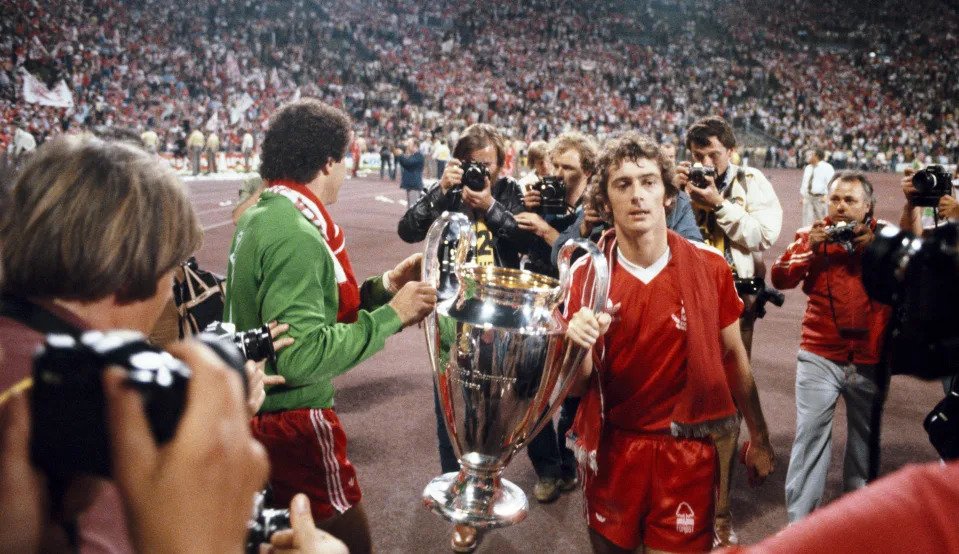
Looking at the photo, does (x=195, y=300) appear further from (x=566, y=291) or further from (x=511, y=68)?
(x=511, y=68)

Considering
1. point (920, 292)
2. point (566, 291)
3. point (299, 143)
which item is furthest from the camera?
point (299, 143)

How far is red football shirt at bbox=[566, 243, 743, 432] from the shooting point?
221 cm

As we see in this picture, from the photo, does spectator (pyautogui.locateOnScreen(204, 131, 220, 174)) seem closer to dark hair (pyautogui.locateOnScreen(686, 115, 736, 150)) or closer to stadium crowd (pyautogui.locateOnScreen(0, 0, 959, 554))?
stadium crowd (pyautogui.locateOnScreen(0, 0, 959, 554))

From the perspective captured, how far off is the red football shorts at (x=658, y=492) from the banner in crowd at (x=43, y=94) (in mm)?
23456

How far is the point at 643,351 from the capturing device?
2225 millimetres

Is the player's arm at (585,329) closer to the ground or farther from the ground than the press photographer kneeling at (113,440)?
closer to the ground

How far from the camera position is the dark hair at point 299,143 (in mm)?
2275

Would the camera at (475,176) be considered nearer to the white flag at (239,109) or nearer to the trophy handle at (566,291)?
the trophy handle at (566,291)

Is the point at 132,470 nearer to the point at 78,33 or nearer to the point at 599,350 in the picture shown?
the point at 599,350

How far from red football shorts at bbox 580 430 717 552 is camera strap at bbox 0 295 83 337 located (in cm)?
171

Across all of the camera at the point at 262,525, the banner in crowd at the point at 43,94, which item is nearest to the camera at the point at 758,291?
the camera at the point at 262,525

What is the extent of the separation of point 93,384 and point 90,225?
0.38 metres

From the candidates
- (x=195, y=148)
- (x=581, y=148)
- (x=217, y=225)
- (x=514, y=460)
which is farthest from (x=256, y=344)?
(x=195, y=148)

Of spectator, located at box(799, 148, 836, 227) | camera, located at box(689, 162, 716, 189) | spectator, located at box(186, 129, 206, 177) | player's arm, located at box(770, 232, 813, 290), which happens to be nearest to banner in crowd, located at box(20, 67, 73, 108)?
spectator, located at box(186, 129, 206, 177)
